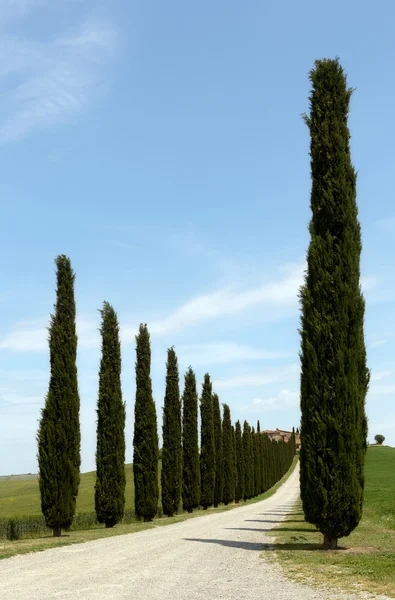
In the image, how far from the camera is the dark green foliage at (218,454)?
45.0m

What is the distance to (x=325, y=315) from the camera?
15.8 meters

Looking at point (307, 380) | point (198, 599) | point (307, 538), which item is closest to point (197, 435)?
point (307, 538)

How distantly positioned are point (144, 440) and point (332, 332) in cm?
1772

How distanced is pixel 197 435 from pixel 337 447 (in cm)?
2618

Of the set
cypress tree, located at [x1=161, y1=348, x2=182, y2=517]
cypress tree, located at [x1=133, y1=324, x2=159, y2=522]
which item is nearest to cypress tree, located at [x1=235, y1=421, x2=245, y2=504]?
A: cypress tree, located at [x1=161, y1=348, x2=182, y2=517]

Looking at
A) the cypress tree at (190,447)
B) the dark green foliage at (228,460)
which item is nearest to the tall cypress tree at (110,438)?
the cypress tree at (190,447)

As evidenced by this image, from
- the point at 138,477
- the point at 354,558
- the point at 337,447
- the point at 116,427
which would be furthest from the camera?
the point at 138,477

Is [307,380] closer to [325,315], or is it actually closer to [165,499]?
[325,315]

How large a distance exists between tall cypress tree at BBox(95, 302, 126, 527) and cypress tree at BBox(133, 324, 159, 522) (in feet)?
12.1

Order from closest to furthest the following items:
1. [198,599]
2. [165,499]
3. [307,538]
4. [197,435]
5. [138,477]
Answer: [198,599] < [307,538] < [138,477] < [165,499] < [197,435]

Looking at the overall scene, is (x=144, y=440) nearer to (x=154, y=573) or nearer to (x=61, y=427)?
(x=61, y=427)

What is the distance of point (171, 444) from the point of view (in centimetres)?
3519

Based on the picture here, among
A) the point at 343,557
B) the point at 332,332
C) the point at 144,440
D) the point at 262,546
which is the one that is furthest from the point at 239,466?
the point at 343,557

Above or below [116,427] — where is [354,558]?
below
